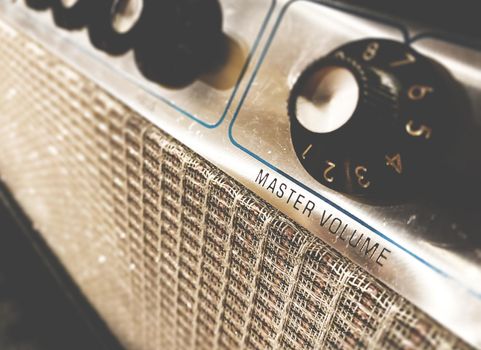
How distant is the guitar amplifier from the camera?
346 millimetres

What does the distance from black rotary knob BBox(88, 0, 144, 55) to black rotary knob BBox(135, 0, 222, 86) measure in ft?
0.07

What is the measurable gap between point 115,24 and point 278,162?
1.08 feet

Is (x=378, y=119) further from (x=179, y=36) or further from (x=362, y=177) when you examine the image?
(x=179, y=36)

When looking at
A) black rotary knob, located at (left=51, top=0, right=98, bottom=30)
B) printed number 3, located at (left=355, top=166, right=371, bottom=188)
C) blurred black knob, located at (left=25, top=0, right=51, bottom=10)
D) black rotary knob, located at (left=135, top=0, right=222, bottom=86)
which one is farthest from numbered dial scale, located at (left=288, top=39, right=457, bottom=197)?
blurred black knob, located at (left=25, top=0, right=51, bottom=10)

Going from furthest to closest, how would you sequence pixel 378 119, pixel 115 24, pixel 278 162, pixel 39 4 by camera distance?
pixel 39 4 < pixel 115 24 < pixel 278 162 < pixel 378 119

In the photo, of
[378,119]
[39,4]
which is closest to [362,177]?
[378,119]

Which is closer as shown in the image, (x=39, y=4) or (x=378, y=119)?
(x=378, y=119)

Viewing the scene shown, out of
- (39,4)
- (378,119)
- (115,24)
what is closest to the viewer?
(378,119)

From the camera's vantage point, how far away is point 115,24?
0.57 meters

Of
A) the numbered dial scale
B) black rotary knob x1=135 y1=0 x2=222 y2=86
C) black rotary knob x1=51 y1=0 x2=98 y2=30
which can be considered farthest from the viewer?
black rotary knob x1=51 y1=0 x2=98 y2=30

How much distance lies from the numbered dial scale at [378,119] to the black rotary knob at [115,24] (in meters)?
0.28

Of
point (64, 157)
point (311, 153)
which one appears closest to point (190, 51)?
point (311, 153)

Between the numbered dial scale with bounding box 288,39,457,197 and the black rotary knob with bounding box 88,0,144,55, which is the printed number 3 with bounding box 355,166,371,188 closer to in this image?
the numbered dial scale with bounding box 288,39,457,197

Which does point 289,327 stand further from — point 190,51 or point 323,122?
point 190,51
